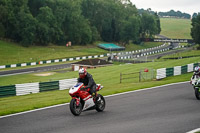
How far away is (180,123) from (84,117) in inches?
148

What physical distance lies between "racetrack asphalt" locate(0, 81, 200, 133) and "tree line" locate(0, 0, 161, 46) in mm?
76363

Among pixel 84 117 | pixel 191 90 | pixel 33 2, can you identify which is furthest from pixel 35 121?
pixel 33 2

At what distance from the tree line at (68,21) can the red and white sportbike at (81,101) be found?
77495mm

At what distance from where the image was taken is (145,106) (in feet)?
50.9

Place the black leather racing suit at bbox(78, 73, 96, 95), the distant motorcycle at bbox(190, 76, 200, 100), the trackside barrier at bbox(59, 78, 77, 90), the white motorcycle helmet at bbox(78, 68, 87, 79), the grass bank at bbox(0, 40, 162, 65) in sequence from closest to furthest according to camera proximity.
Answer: the white motorcycle helmet at bbox(78, 68, 87, 79), the black leather racing suit at bbox(78, 73, 96, 95), the distant motorcycle at bbox(190, 76, 200, 100), the trackside barrier at bbox(59, 78, 77, 90), the grass bank at bbox(0, 40, 162, 65)

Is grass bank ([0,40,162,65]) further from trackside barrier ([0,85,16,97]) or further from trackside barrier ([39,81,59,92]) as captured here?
trackside barrier ([0,85,16,97])

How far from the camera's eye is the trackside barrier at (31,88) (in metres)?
25.6

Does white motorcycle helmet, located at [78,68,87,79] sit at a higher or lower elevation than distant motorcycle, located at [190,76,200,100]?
higher

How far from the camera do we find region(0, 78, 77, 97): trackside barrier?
84.0ft

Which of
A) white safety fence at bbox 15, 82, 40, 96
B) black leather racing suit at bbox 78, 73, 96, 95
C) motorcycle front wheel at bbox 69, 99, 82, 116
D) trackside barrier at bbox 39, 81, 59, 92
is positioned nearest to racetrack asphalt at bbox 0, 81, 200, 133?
motorcycle front wheel at bbox 69, 99, 82, 116

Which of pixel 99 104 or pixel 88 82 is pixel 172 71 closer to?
pixel 99 104

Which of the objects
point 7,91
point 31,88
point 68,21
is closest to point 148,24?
point 68,21

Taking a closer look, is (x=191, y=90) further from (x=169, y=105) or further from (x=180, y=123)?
(x=180, y=123)

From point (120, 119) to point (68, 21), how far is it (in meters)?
96.1
